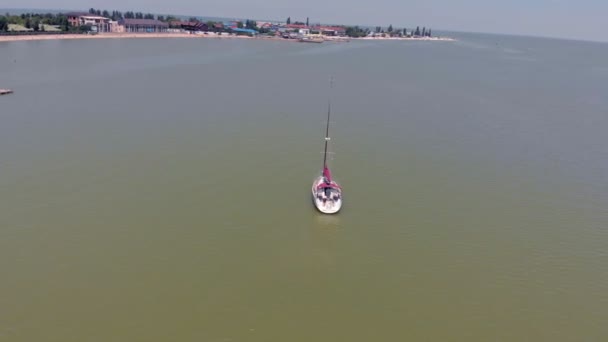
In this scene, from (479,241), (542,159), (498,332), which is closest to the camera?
(498,332)

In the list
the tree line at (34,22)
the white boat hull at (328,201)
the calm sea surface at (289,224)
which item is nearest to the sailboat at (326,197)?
→ the white boat hull at (328,201)

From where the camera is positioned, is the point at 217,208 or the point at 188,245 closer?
the point at 188,245

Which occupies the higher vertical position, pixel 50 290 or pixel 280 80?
pixel 280 80

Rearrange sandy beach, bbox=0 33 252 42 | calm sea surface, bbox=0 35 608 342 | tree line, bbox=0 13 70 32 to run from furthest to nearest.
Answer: tree line, bbox=0 13 70 32 → sandy beach, bbox=0 33 252 42 → calm sea surface, bbox=0 35 608 342

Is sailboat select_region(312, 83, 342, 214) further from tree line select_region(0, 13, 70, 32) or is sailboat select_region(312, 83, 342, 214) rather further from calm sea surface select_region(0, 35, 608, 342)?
tree line select_region(0, 13, 70, 32)

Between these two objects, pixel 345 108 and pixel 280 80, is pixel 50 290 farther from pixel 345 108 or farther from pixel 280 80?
pixel 280 80

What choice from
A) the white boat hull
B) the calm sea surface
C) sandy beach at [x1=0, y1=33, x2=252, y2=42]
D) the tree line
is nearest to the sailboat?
the white boat hull

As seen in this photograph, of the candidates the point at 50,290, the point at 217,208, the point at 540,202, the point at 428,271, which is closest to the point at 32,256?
the point at 50,290

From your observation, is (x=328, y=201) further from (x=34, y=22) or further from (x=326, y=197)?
(x=34, y=22)

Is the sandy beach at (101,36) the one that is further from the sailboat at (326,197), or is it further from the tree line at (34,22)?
the sailboat at (326,197)
